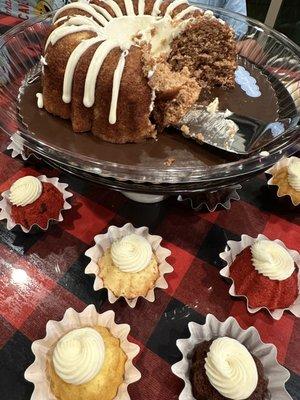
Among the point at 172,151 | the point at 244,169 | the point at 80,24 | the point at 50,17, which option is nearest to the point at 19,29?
the point at 50,17

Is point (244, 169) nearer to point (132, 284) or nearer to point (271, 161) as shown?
point (271, 161)

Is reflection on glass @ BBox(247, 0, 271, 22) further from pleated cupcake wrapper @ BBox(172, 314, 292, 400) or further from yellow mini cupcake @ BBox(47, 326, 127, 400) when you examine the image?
yellow mini cupcake @ BBox(47, 326, 127, 400)

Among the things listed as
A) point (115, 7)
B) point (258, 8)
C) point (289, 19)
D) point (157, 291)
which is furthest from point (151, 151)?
point (258, 8)

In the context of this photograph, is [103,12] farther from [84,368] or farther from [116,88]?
[84,368]

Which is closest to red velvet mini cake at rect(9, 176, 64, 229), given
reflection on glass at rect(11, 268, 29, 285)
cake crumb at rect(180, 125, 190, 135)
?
reflection on glass at rect(11, 268, 29, 285)

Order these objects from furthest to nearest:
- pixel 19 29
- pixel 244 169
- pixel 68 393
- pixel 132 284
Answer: pixel 19 29 < pixel 132 284 < pixel 244 169 < pixel 68 393
